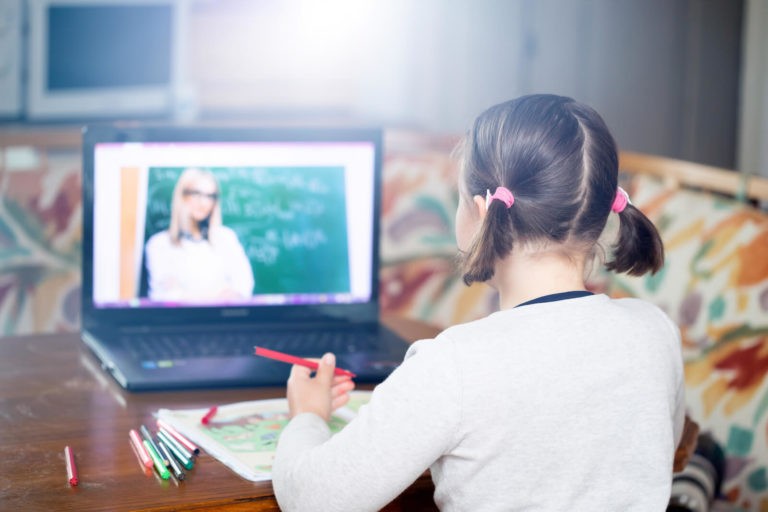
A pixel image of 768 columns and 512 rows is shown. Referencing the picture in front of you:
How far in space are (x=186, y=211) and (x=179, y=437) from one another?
17.1 inches

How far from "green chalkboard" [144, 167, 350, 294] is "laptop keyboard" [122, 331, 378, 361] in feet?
0.25

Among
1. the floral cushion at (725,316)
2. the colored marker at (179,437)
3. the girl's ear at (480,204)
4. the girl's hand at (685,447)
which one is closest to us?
the girl's ear at (480,204)

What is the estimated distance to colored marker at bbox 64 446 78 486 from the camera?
1.02m

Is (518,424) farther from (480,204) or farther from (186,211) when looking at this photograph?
(186,211)

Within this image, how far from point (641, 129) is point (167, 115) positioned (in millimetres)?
1845

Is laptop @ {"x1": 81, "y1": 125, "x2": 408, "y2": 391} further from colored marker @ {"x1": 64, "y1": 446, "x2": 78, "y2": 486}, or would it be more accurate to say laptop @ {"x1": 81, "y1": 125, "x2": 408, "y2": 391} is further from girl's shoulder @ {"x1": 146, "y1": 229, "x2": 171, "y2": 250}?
colored marker @ {"x1": 64, "y1": 446, "x2": 78, "y2": 486}

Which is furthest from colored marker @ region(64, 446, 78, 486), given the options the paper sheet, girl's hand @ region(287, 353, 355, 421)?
girl's hand @ region(287, 353, 355, 421)

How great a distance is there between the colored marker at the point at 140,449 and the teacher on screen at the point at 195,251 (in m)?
0.35

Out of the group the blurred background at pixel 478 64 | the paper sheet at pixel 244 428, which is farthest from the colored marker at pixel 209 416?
the blurred background at pixel 478 64

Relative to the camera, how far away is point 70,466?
3.46 ft

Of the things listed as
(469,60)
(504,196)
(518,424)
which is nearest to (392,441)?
(518,424)

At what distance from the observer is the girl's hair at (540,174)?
97 centimetres

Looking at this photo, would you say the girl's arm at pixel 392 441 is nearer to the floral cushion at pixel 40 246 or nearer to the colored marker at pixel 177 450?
the colored marker at pixel 177 450

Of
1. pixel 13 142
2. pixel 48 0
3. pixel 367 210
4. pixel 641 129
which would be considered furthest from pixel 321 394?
pixel 641 129
